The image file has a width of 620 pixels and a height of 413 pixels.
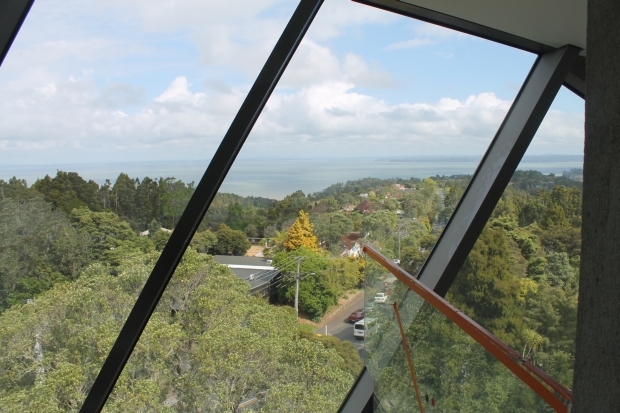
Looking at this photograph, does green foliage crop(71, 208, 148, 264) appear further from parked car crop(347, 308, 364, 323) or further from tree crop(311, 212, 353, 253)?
parked car crop(347, 308, 364, 323)

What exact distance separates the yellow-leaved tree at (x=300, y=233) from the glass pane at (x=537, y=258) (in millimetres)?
1178

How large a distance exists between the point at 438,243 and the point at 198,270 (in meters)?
1.85

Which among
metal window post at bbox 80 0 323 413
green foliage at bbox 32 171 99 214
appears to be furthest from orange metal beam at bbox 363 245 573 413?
green foliage at bbox 32 171 99 214

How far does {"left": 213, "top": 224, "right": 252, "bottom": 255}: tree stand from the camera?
3.32 meters

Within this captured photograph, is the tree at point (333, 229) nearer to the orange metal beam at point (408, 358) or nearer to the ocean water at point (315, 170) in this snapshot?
the ocean water at point (315, 170)

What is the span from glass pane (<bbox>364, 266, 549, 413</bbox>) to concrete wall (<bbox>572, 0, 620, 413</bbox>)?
34cm

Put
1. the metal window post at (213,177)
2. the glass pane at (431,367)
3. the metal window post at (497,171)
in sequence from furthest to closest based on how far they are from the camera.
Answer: the metal window post at (497,171) < the metal window post at (213,177) < the glass pane at (431,367)

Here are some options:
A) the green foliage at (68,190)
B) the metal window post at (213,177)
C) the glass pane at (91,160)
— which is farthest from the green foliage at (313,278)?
the green foliage at (68,190)

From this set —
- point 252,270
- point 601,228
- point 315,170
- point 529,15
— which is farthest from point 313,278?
Result: point 601,228

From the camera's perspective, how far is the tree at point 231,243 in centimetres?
332

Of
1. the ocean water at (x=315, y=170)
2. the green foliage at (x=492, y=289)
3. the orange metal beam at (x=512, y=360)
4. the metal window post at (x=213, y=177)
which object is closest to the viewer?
the orange metal beam at (x=512, y=360)

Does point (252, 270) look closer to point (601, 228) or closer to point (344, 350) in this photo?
point (344, 350)

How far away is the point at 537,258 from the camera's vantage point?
411 cm

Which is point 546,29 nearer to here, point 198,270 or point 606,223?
point 606,223
